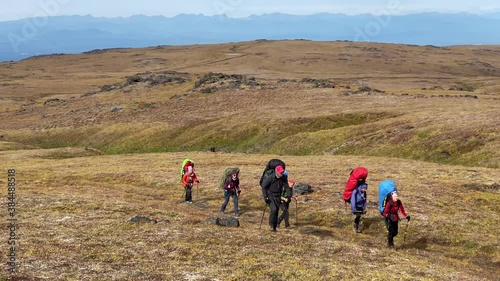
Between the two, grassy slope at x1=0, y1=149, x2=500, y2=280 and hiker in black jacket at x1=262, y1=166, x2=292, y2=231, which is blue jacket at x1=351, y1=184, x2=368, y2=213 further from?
hiker in black jacket at x1=262, y1=166, x2=292, y2=231

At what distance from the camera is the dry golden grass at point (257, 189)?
18438 millimetres

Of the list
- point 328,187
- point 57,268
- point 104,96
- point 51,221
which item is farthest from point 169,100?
point 57,268

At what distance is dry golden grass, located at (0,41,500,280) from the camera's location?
18438 mm

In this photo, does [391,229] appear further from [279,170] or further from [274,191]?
[279,170]

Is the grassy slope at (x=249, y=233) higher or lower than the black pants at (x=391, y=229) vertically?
lower

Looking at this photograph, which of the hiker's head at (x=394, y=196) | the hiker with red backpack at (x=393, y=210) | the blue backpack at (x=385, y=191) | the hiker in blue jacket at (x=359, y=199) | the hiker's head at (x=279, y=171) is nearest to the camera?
the hiker's head at (x=394, y=196)

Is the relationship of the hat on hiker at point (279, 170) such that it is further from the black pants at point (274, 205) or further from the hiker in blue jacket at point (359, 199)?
the hiker in blue jacket at point (359, 199)

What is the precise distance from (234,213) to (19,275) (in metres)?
15.8

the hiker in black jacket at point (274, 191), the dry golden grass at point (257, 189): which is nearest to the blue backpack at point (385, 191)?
the dry golden grass at point (257, 189)

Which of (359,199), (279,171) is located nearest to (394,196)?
(359,199)

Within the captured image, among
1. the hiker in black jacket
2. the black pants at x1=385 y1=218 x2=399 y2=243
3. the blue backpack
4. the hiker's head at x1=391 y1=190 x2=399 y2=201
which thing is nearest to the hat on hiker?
the hiker in black jacket

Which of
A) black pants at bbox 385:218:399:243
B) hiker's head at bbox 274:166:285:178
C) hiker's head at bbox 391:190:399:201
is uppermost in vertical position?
hiker's head at bbox 274:166:285:178

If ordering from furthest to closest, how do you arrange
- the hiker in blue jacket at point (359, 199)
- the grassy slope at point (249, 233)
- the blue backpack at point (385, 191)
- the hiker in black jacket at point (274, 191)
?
1. the hiker in blue jacket at point (359, 199)
2. the hiker in black jacket at point (274, 191)
3. the blue backpack at point (385, 191)
4. the grassy slope at point (249, 233)

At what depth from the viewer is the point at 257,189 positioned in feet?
118
